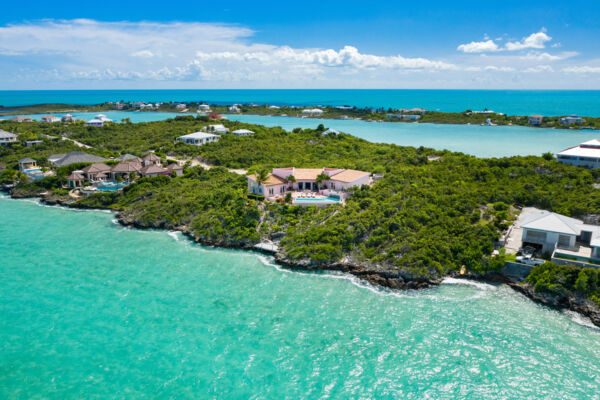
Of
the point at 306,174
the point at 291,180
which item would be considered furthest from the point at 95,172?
the point at 306,174

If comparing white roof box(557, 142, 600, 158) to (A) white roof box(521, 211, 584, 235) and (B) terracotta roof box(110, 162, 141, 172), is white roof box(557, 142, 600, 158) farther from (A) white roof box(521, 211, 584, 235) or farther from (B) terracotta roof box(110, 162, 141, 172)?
(B) terracotta roof box(110, 162, 141, 172)

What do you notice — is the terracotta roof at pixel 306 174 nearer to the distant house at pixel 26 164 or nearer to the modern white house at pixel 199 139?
the modern white house at pixel 199 139

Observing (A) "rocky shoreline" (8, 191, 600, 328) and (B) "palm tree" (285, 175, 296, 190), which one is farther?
(B) "palm tree" (285, 175, 296, 190)

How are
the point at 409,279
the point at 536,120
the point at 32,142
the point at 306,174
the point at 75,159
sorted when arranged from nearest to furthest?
1. the point at 409,279
2. the point at 306,174
3. the point at 75,159
4. the point at 32,142
5. the point at 536,120

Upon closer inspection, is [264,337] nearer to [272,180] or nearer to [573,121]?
[272,180]

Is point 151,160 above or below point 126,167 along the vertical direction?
above

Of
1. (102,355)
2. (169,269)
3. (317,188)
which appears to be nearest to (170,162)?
(317,188)

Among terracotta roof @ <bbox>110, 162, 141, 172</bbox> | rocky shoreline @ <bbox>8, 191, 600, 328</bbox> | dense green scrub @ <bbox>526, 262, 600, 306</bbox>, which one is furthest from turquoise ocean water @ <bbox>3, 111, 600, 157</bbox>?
terracotta roof @ <bbox>110, 162, 141, 172</bbox>

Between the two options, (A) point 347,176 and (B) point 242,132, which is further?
(B) point 242,132
